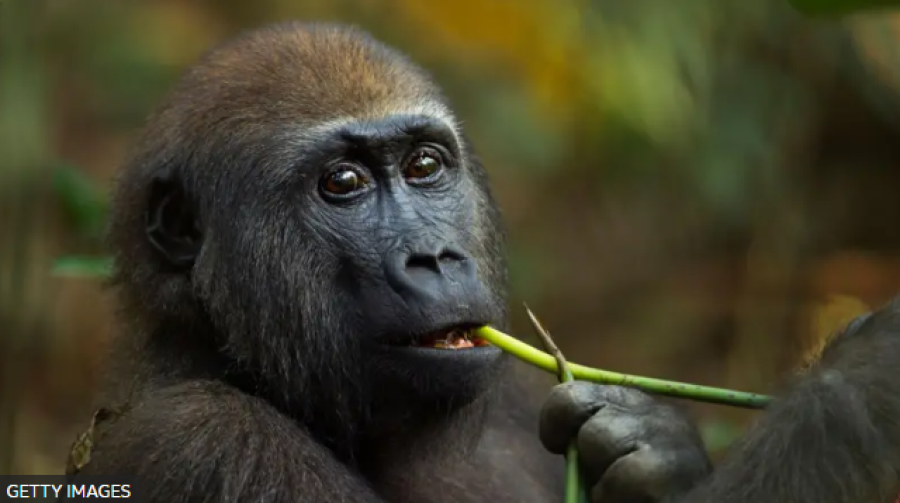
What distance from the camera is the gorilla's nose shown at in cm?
295

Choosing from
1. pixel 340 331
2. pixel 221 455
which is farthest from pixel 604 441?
pixel 221 455

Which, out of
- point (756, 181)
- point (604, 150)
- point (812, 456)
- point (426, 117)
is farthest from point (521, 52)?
point (812, 456)

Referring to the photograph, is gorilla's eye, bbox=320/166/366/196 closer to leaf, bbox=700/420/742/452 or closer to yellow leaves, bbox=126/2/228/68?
leaf, bbox=700/420/742/452

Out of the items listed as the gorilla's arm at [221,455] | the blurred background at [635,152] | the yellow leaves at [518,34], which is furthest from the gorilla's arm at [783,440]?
the yellow leaves at [518,34]

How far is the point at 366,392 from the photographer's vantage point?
308 cm

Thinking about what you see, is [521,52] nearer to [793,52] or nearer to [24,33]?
[793,52]

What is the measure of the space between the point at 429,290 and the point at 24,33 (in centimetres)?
140

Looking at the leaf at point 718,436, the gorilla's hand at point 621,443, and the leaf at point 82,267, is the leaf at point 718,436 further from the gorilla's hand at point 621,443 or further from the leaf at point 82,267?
the leaf at point 82,267

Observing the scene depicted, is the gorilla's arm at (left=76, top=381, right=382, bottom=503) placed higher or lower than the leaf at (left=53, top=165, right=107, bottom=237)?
lower

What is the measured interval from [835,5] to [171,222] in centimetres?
189

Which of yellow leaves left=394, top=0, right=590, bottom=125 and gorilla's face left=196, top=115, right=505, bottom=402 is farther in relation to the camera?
yellow leaves left=394, top=0, right=590, bottom=125

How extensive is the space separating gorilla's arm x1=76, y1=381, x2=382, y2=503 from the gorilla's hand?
504 mm

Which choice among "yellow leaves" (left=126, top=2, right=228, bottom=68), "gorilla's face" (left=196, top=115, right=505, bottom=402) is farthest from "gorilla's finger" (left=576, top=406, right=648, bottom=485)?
"yellow leaves" (left=126, top=2, right=228, bottom=68)

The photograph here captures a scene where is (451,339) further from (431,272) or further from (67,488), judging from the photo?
(67,488)
